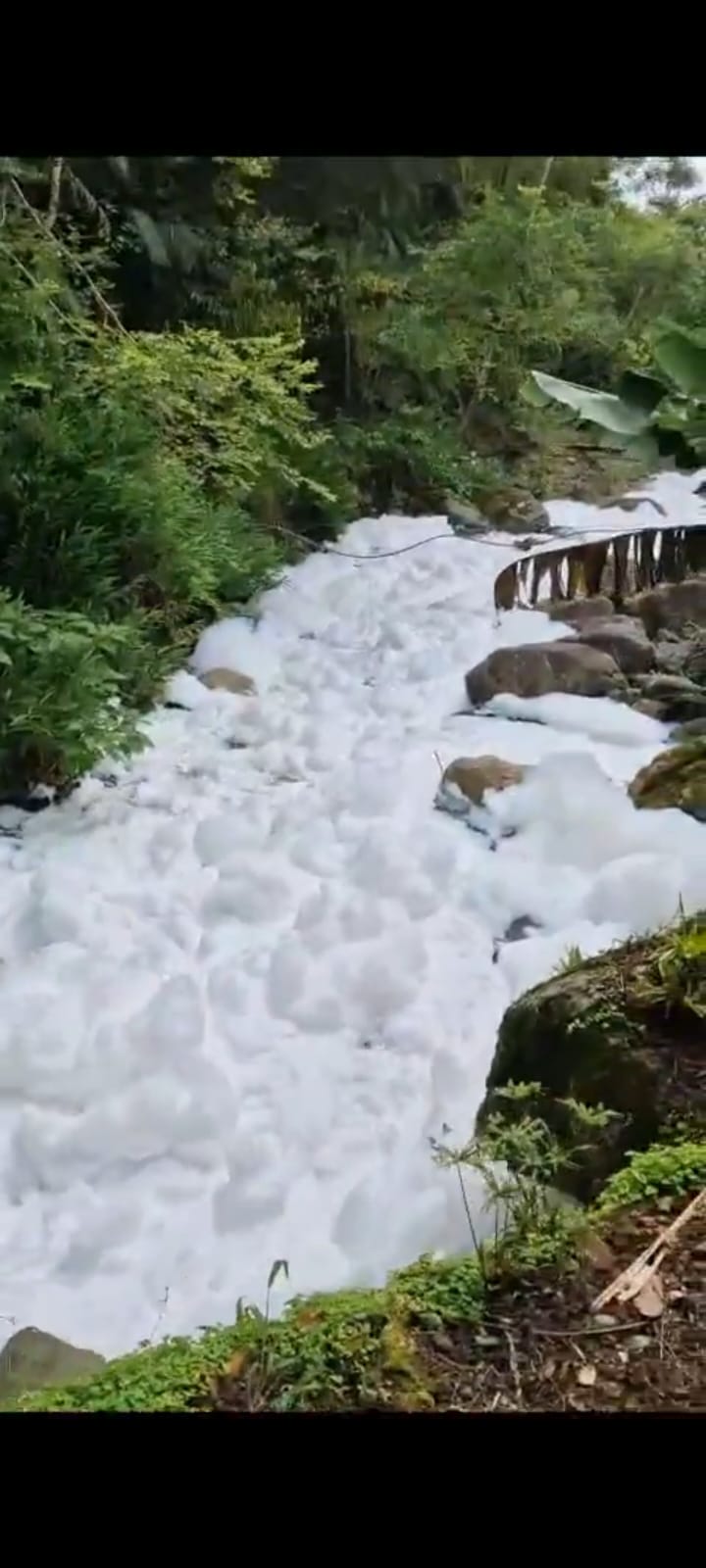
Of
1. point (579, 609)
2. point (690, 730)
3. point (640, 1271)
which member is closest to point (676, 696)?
point (690, 730)

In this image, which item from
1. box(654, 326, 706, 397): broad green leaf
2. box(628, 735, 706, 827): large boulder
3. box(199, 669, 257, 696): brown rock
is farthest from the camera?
box(199, 669, 257, 696): brown rock

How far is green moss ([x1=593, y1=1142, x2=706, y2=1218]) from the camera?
1.29 m

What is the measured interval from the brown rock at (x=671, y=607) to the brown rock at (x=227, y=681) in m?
0.62

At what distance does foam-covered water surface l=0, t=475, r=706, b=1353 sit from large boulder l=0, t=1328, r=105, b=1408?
2 centimetres

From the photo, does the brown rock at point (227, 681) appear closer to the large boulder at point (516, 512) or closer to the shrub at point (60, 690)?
Answer: the shrub at point (60, 690)

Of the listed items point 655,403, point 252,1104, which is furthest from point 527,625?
point 252,1104

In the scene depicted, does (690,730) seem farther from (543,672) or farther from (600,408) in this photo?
(600,408)

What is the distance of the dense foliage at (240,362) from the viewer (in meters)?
1.55

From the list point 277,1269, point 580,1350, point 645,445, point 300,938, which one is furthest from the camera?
point 300,938

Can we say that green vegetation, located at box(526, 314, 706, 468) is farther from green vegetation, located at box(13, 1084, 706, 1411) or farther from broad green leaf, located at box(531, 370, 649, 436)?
green vegetation, located at box(13, 1084, 706, 1411)

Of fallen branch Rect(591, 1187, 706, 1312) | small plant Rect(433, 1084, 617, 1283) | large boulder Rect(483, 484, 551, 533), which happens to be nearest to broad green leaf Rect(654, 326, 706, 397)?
large boulder Rect(483, 484, 551, 533)

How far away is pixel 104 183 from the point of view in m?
1.74

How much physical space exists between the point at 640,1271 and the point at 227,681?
110 centimetres

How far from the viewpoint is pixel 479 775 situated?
5.44ft
